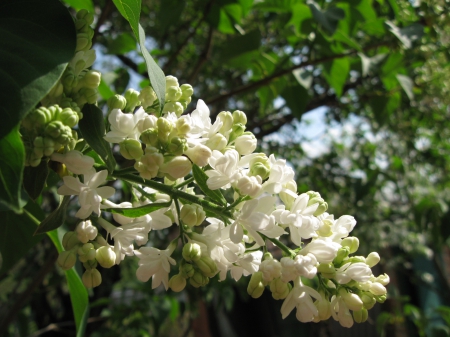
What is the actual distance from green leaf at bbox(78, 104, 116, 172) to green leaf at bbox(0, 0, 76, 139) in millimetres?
109

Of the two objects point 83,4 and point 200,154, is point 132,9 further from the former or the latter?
point 83,4

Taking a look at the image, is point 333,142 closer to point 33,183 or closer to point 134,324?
point 134,324

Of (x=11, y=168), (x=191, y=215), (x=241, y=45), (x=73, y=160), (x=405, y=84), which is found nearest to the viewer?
(x=11, y=168)

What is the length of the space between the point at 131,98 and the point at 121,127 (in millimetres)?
119

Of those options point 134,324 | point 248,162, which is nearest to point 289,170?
point 248,162

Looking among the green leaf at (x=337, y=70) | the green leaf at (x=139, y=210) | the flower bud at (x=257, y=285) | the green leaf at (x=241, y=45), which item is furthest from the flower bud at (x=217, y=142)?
the green leaf at (x=337, y=70)

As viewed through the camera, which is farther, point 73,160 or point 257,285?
point 257,285

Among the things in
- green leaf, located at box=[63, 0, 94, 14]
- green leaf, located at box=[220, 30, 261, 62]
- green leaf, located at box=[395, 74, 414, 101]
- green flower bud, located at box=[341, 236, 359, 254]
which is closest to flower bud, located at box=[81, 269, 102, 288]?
green flower bud, located at box=[341, 236, 359, 254]

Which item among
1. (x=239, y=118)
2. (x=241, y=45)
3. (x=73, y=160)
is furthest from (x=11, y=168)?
(x=241, y=45)

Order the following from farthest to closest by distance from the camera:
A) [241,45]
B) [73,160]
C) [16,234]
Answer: [241,45] < [16,234] < [73,160]

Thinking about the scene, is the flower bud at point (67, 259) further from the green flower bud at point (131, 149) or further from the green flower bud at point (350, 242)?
the green flower bud at point (350, 242)

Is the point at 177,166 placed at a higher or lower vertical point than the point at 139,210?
higher

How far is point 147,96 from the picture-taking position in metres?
0.81

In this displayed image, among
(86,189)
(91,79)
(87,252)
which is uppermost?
(91,79)
